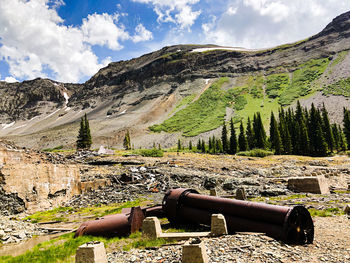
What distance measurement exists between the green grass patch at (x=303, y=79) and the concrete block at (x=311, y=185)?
279ft

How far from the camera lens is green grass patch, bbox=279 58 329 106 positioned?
97113mm

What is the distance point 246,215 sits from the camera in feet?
23.1

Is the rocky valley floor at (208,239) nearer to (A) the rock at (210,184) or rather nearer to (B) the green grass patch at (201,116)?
(A) the rock at (210,184)

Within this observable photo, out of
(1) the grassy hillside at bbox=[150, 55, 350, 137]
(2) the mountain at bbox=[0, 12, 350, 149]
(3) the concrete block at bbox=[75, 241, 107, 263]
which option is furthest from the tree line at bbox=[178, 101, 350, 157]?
(3) the concrete block at bbox=[75, 241, 107, 263]

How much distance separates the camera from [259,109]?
320ft

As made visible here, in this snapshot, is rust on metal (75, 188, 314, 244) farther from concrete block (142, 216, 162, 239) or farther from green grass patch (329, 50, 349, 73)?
green grass patch (329, 50, 349, 73)

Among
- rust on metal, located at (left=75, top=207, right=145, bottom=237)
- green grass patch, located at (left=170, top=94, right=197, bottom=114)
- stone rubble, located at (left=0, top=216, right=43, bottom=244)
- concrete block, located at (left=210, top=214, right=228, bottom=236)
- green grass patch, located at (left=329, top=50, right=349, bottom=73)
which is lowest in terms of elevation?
stone rubble, located at (left=0, top=216, right=43, bottom=244)

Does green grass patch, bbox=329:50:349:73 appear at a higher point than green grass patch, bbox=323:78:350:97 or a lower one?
higher

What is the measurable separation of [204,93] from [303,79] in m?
48.7

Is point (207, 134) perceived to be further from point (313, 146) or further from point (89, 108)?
point (89, 108)

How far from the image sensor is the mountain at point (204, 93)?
95.1m

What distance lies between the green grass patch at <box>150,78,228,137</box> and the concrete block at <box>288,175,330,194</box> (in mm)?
70895

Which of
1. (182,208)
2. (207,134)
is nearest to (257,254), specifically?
(182,208)

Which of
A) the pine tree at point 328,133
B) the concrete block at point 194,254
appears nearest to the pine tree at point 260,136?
the pine tree at point 328,133
